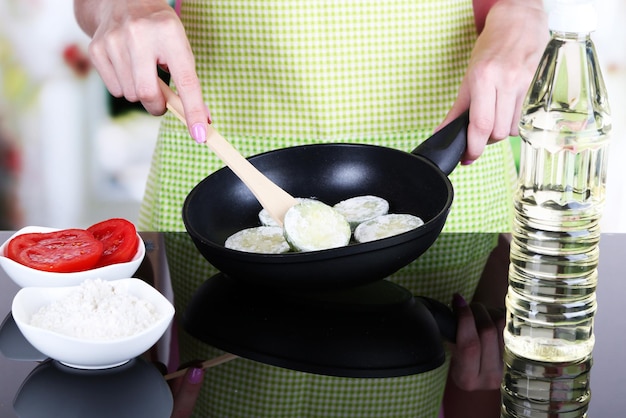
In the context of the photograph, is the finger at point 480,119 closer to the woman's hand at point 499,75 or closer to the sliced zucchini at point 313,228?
the woman's hand at point 499,75

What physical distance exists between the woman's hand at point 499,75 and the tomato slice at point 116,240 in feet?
1.20

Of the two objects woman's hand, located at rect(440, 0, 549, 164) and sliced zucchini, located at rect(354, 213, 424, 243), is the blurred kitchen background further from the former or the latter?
sliced zucchini, located at rect(354, 213, 424, 243)

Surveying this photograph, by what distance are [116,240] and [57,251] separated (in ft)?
0.20

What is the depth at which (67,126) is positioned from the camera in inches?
86.0

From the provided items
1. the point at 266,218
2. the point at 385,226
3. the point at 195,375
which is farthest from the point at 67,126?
the point at 195,375

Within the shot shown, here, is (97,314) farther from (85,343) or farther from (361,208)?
(361,208)

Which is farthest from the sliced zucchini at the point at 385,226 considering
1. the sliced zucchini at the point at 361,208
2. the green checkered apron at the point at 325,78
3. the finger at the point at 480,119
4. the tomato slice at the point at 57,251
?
the green checkered apron at the point at 325,78

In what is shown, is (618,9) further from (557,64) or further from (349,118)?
(557,64)

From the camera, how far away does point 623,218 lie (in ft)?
7.56

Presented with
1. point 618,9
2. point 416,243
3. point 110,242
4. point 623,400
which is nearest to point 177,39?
point 110,242

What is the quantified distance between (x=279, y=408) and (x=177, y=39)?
495 mm

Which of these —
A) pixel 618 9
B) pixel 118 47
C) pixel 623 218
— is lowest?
pixel 623 218

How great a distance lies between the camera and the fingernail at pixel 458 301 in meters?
0.84

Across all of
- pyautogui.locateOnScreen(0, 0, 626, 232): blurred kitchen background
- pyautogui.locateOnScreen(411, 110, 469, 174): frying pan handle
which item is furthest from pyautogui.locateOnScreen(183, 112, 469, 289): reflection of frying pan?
pyautogui.locateOnScreen(0, 0, 626, 232): blurred kitchen background
